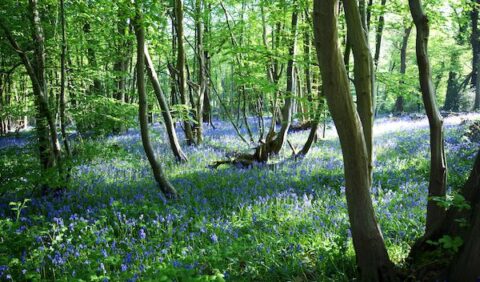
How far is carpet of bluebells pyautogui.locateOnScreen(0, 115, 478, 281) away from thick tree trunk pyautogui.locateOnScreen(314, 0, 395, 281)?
44 centimetres

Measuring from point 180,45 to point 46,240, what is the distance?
7408 mm

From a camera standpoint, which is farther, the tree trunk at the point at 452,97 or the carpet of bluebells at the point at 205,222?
the tree trunk at the point at 452,97

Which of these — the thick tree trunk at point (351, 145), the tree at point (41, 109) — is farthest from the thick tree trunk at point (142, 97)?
the thick tree trunk at point (351, 145)

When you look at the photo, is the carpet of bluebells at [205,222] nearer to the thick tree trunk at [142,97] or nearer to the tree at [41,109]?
the thick tree trunk at [142,97]

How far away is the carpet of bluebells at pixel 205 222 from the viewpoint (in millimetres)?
3857

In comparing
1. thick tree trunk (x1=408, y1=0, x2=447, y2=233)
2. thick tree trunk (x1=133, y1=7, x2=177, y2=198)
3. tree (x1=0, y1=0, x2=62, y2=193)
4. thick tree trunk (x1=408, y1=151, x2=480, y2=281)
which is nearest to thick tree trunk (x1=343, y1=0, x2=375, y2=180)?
thick tree trunk (x1=408, y1=0, x2=447, y2=233)

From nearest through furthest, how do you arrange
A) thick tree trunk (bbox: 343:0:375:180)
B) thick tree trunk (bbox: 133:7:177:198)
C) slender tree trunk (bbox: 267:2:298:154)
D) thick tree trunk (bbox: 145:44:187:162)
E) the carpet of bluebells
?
thick tree trunk (bbox: 343:0:375:180)
the carpet of bluebells
thick tree trunk (bbox: 133:7:177:198)
thick tree trunk (bbox: 145:44:187:162)
slender tree trunk (bbox: 267:2:298:154)

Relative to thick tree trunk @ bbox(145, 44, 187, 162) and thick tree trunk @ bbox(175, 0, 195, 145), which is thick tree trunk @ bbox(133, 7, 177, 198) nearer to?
thick tree trunk @ bbox(145, 44, 187, 162)

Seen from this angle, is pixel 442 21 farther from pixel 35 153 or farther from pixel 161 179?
pixel 35 153

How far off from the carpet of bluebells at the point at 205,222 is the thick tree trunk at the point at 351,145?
441 millimetres

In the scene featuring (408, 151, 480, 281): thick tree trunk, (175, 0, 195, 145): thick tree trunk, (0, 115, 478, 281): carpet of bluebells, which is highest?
(175, 0, 195, 145): thick tree trunk

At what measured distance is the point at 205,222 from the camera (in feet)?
16.8

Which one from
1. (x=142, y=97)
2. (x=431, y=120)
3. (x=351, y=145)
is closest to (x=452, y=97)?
(x=142, y=97)

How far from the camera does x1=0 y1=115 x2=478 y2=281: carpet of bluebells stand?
12.7ft
